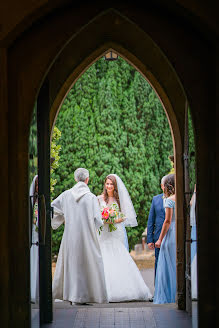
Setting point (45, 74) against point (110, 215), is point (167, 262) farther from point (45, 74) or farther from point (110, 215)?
point (45, 74)

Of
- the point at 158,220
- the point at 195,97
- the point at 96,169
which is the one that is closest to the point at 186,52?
the point at 195,97

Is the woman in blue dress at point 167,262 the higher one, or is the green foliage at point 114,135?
the green foliage at point 114,135

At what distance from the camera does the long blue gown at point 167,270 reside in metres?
8.13

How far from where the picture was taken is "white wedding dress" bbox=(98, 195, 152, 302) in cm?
866

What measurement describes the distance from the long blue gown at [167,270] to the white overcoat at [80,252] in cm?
73

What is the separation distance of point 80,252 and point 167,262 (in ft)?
3.77

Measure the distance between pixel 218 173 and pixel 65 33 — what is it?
5.21 feet

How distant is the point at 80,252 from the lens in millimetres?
8492

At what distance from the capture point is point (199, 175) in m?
4.94

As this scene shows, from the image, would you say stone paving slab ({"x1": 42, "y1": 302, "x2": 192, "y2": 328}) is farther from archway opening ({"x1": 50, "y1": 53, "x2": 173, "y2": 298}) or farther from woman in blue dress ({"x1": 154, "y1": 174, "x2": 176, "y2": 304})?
archway opening ({"x1": 50, "y1": 53, "x2": 173, "y2": 298})

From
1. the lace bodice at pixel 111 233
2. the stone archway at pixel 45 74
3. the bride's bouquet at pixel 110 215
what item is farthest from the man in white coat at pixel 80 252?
the stone archway at pixel 45 74

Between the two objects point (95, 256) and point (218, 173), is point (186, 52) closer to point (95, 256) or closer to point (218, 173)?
point (218, 173)

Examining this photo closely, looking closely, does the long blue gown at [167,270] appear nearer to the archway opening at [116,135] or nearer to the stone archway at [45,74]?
the stone archway at [45,74]

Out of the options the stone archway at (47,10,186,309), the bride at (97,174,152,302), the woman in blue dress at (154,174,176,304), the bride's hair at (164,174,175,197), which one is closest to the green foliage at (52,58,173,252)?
the bride at (97,174,152,302)
